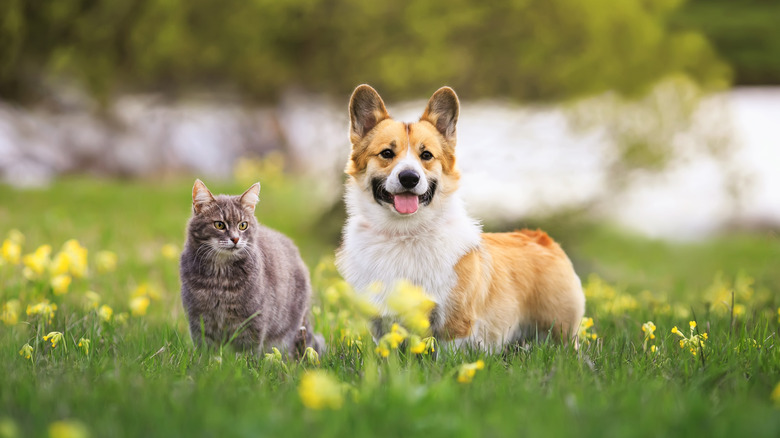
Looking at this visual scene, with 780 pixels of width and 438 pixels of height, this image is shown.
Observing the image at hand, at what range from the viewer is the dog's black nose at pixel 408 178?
3.55 meters

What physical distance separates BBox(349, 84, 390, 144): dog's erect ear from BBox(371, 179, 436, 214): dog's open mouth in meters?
0.41

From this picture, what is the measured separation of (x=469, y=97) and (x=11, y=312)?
6552mm

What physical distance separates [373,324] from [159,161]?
13.0 metres

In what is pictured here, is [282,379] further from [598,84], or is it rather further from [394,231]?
[598,84]

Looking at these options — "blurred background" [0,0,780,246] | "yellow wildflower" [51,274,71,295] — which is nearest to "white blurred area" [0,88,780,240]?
"blurred background" [0,0,780,246]

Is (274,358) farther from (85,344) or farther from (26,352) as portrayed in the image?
(26,352)

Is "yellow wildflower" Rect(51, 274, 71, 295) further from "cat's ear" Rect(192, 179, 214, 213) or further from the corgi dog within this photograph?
the corgi dog

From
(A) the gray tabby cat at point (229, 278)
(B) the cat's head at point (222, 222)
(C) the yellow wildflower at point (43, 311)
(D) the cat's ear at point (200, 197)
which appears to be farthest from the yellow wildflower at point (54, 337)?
(D) the cat's ear at point (200, 197)

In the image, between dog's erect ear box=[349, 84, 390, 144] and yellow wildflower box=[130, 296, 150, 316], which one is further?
yellow wildflower box=[130, 296, 150, 316]

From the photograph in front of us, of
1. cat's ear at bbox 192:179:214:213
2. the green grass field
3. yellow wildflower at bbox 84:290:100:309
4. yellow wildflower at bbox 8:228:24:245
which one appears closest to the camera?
the green grass field

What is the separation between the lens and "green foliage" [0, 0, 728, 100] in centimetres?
888

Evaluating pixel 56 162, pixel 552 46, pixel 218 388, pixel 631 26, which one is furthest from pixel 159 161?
pixel 218 388

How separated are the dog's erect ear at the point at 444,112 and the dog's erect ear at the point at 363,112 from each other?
0.86 ft

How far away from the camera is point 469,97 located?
9.42m
